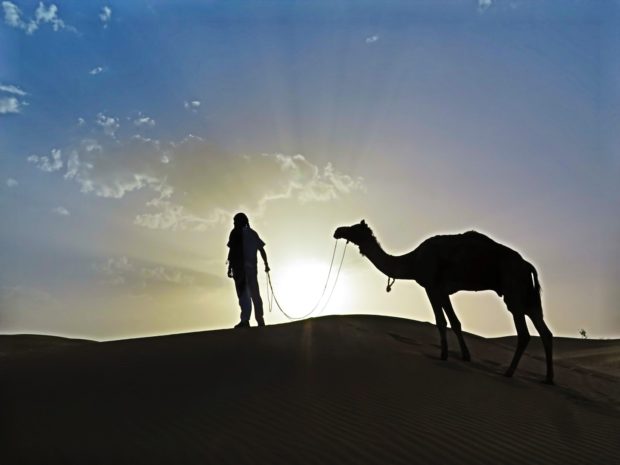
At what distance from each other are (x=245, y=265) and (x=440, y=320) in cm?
503

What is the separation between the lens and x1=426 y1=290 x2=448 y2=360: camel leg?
1354 centimetres

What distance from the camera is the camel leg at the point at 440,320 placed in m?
13.5

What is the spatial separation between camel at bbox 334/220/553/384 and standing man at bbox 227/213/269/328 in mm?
4057

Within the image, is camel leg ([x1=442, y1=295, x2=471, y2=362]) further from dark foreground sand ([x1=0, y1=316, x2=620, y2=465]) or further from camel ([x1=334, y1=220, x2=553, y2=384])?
dark foreground sand ([x1=0, y1=316, x2=620, y2=465])

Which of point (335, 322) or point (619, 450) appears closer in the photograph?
point (619, 450)

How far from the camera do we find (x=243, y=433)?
7125 millimetres

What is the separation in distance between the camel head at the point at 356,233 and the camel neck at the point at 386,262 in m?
0.16

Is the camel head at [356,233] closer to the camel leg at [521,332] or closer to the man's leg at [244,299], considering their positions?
the man's leg at [244,299]

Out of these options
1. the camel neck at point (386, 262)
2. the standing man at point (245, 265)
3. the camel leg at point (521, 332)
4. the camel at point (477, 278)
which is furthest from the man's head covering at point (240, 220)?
the camel leg at point (521, 332)

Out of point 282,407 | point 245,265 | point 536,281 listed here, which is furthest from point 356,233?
point 282,407

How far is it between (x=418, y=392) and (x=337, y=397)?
158 centimetres

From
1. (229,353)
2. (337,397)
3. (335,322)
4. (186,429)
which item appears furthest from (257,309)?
(186,429)

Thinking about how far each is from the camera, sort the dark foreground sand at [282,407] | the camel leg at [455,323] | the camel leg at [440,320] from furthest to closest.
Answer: the camel leg at [455,323]
the camel leg at [440,320]
the dark foreground sand at [282,407]

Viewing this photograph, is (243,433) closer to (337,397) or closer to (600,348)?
(337,397)
